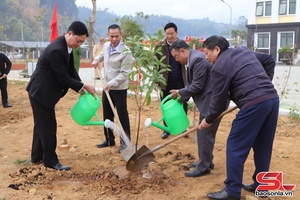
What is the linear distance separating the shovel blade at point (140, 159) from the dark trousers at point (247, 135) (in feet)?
2.81

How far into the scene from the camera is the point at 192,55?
135 inches

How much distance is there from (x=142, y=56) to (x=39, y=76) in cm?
106

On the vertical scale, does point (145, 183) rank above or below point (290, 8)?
below

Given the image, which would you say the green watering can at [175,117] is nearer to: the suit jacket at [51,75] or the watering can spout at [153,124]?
the watering can spout at [153,124]

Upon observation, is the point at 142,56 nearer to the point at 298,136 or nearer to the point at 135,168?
the point at 135,168

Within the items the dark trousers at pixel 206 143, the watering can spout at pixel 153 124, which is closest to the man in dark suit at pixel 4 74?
the watering can spout at pixel 153 124

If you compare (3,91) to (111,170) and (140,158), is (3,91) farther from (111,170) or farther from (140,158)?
(140,158)

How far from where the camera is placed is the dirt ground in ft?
Answer: 10.4

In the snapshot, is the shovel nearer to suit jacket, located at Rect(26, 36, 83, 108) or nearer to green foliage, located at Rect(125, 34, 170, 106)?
green foliage, located at Rect(125, 34, 170, 106)

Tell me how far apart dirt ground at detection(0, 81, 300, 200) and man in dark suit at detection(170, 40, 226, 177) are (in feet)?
0.52

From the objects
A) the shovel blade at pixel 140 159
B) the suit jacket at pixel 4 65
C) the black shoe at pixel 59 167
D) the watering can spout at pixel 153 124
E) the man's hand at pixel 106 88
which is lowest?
the black shoe at pixel 59 167

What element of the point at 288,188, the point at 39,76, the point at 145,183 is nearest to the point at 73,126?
the point at 39,76

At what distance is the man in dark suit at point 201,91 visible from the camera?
Answer: 3342 millimetres

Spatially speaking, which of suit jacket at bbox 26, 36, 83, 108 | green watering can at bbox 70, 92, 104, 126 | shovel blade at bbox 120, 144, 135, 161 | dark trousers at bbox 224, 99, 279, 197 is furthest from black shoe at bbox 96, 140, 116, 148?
dark trousers at bbox 224, 99, 279, 197
